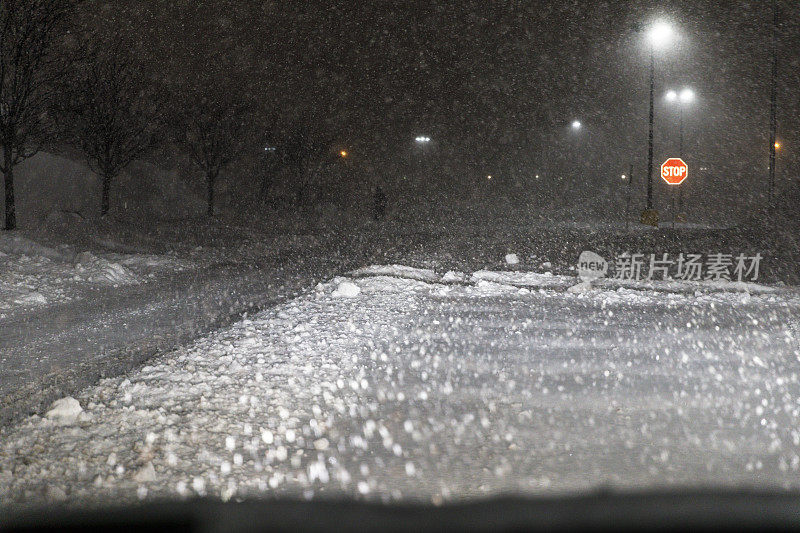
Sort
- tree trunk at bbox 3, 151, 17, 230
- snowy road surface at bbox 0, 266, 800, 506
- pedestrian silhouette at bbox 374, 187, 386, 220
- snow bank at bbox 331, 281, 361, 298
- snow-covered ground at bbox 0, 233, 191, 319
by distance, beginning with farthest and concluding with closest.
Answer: pedestrian silhouette at bbox 374, 187, 386, 220, tree trunk at bbox 3, 151, 17, 230, snow bank at bbox 331, 281, 361, 298, snow-covered ground at bbox 0, 233, 191, 319, snowy road surface at bbox 0, 266, 800, 506

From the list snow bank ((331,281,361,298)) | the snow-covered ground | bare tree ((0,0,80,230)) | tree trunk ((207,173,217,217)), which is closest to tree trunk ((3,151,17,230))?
bare tree ((0,0,80,230))

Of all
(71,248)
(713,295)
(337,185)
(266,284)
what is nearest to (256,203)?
(337,185)

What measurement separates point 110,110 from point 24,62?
27.3ft

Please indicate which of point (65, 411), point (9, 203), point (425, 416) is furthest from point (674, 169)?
point (65, 411)

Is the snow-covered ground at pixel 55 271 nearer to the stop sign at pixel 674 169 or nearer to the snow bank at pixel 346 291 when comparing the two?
the snow bank at pixel 346 291

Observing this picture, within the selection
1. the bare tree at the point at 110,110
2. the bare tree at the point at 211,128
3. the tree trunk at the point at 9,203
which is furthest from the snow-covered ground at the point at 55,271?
the bare tree at the point at 211,128

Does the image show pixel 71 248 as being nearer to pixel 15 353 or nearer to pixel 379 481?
pixel 15 353

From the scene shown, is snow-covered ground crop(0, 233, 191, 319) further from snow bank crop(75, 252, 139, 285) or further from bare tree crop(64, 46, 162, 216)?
bare tree crop(64, 46, 162, 216)

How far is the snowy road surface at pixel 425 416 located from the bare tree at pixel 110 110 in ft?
72.6

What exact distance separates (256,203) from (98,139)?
79.2ft

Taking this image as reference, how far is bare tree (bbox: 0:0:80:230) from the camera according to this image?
1981 centimetres

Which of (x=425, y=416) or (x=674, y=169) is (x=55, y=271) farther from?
(x=674, y=169)

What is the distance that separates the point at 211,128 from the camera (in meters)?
40.4

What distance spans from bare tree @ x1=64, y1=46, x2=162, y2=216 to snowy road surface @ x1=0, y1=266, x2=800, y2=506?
22.1m
